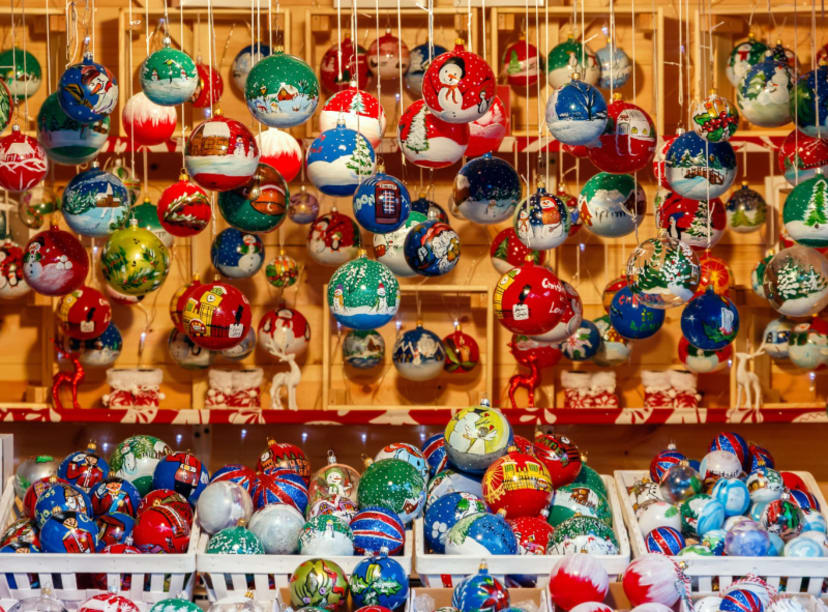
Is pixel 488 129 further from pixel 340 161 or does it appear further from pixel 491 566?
pixel 491 566

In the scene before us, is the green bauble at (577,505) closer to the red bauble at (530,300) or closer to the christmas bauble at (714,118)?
the red bauble at (530,300)

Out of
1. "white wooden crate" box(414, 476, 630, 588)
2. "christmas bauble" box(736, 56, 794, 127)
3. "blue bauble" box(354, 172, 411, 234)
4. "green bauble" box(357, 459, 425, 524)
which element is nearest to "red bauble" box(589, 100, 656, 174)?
"christmas bauble" box(736, 56, 794, 127)

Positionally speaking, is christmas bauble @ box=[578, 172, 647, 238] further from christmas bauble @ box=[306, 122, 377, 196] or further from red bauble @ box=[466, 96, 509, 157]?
christmas bauble @ box=[306, 122, 377, 196]

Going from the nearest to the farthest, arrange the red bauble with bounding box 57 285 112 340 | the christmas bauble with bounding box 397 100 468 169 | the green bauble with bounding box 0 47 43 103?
1. the christmas bauble with bounding box 397 100 468 169
2. the red bauble with bounding box 57 285 112 340
3. the green bauble with bounding box 0 47 43 103

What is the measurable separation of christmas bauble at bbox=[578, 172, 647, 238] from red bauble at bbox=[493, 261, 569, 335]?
1.39ft

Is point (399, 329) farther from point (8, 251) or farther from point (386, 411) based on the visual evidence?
point (8, 251)

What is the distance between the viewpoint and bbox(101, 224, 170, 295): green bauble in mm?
3254

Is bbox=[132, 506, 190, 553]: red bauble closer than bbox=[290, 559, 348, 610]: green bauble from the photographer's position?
No

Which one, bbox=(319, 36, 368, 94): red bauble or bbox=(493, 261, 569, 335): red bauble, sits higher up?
bbox=(319, 36, 368, 94): red bauble

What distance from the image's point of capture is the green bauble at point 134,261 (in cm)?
325

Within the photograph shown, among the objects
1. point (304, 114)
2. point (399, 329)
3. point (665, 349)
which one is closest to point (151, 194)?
point (399, 329)

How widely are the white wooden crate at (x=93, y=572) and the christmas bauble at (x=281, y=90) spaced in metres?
1.12

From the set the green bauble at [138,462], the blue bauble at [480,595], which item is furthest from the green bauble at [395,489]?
the green bauble at [138,462]

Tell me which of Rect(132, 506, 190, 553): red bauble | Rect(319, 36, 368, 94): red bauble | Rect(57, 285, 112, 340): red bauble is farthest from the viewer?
Rect(319, 36, 368, 94): red bauble
